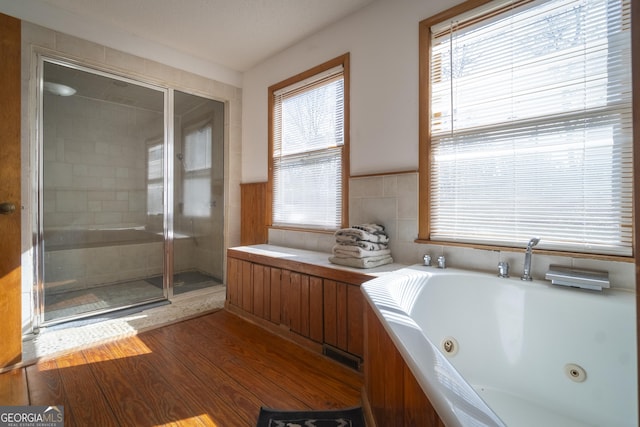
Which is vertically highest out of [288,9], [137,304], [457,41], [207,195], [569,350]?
[288,9]

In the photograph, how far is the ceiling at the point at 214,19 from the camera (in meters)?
2.20

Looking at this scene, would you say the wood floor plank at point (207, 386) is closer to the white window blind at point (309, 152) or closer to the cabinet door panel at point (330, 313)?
the cabinet door panel at point (330, 313)

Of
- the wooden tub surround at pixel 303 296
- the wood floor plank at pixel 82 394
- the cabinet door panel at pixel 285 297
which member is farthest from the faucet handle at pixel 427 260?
the wood floor plank at pixel 82 394

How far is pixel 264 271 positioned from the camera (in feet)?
7.61

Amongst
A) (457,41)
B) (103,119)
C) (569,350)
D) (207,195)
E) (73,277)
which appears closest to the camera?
(569,350)

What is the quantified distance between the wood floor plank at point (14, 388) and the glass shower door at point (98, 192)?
69 centimetres

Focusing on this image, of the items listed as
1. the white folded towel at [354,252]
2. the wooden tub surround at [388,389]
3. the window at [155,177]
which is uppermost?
the window at [155,177]

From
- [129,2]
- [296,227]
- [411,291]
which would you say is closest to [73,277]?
[296,227]

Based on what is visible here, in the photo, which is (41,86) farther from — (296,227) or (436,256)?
(436,256)

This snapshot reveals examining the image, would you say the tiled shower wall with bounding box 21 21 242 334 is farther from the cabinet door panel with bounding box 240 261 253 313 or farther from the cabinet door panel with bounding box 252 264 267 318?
the cabinet door panel with bounding box 252 264 267 318

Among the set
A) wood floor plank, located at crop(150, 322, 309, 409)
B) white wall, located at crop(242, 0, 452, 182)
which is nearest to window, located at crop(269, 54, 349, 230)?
white wall, located at crop(242, 0, 452, 182)

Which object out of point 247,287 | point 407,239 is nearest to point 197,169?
point 247,287

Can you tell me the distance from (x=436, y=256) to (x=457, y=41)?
4.30 feet

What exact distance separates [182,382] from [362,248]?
4.10 feet
